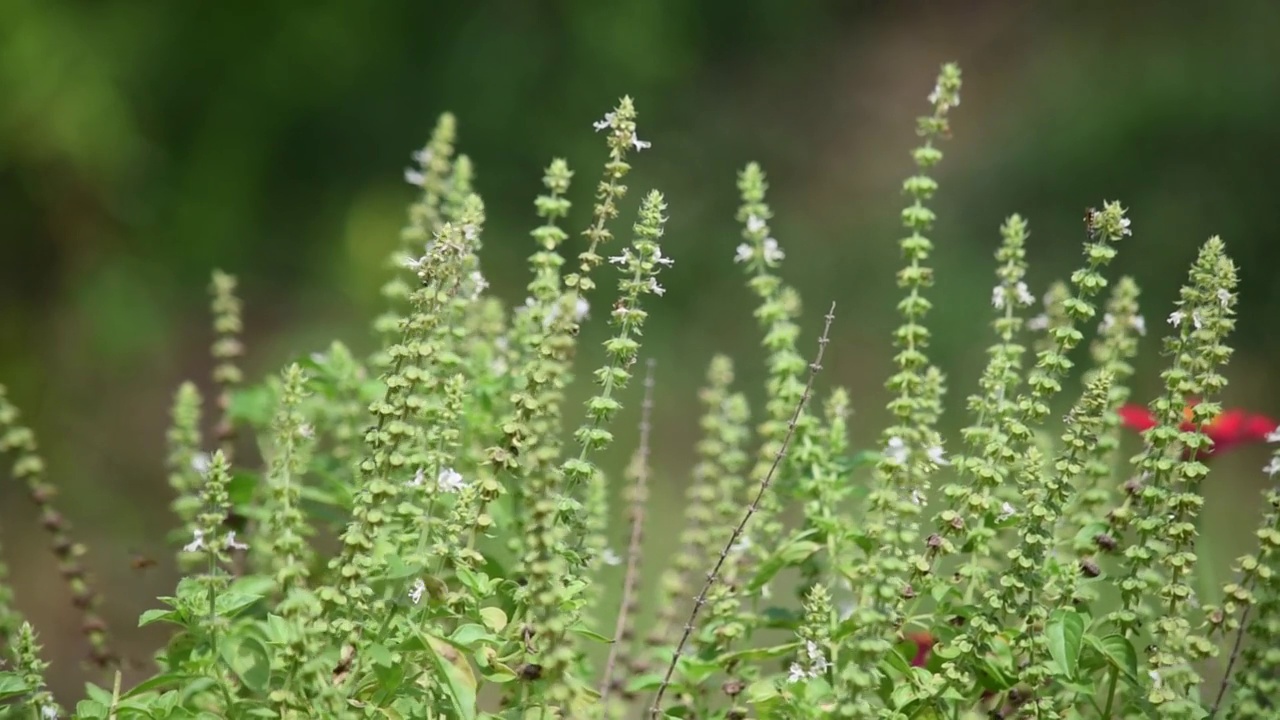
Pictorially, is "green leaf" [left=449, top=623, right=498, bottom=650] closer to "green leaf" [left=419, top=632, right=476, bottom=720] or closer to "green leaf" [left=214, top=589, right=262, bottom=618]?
"green leaf" [left=419, top=632, right=476, bottom=720]

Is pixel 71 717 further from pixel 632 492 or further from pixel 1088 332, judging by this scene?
pixel 1088 332

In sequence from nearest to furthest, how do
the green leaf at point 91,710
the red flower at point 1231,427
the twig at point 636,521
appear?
the green leaf at point 91,710, the twig at point 636,521, the red flower at point 1231,427

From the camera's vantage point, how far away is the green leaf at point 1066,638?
1907mm

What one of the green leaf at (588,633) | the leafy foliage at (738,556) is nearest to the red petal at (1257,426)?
the leafy foliage at (738,556)

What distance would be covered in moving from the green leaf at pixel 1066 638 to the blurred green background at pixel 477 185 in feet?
14.9

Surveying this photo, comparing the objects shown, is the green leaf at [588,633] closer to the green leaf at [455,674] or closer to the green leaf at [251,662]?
the green leaf at [455,674]

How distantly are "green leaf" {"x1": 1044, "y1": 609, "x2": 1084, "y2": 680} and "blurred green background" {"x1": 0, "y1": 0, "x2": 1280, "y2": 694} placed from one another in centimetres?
455

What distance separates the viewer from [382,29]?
7.73m

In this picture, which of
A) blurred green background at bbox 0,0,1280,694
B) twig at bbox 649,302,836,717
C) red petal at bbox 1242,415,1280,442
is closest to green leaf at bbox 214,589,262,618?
twig at bbox 649,302,836,717

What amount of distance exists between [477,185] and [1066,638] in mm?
6374

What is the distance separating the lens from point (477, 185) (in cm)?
796

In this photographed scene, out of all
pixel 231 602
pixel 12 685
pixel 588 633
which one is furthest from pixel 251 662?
pixel 588 633

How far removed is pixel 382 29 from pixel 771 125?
10.5 ft

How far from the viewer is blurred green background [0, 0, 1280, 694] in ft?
23.2
